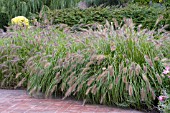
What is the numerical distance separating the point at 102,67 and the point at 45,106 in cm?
104

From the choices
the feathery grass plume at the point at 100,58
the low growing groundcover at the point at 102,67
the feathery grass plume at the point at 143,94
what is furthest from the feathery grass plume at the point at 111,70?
the feathery grass plume at the point at 143,94

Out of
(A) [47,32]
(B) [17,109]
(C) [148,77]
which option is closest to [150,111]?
(C) [148,77]

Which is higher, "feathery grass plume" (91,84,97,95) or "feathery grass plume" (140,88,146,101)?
"feathery grass plume" (91,84,97,95)

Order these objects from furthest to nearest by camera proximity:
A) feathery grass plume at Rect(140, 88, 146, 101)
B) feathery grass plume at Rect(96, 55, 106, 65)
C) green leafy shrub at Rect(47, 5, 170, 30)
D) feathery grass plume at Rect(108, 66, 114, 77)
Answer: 1. green leafy shrub at Rect(47, 5, 170, 30)
2. feathery grass plume at Rect(96, 55, 106, 65)
3. feathery grass plume at Rect(108, 66, 114, 77)
4. feathery grass plume at Rect(140, 88, 146, 101)

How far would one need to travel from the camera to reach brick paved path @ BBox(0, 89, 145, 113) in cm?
458

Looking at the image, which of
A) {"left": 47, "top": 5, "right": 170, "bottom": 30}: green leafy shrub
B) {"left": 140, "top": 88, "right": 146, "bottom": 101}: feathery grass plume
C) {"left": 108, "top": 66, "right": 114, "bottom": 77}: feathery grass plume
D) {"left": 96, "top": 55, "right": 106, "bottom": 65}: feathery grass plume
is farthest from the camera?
{"left": 47, "top": 5, "right": 170, "bottom": 30}: green leafy shrub

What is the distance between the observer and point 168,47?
5219 mm

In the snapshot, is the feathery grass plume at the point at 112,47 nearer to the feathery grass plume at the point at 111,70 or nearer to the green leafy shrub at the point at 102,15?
the feathery grass plume at the point at 111,70

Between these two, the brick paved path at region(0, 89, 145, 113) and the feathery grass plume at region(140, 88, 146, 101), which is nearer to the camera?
the feathery grass plume at region(140, 88, 146, 101)

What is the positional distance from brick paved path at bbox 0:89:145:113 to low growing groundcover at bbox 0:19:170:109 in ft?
0.44

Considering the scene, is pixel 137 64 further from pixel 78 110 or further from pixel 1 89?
pixel 1 89

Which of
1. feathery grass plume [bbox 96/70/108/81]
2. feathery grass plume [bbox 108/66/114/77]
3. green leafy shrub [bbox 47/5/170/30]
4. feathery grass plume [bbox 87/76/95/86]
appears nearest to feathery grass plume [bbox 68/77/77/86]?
feathery grass plume [bbox 87/76/95/86]

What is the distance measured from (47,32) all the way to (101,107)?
2.36m

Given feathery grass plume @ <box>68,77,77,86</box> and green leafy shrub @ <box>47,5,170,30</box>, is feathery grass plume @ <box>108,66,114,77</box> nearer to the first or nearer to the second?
feathery grass plume @ <box>68,77,77,86</box>
